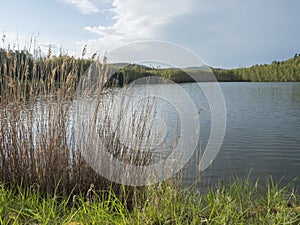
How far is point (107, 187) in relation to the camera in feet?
9.85

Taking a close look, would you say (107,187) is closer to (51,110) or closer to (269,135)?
(51,110)

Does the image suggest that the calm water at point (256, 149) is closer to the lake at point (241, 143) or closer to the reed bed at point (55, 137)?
the lake at point (241, 143)

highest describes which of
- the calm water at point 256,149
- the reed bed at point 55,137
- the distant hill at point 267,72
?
the distant hill at point 267,72

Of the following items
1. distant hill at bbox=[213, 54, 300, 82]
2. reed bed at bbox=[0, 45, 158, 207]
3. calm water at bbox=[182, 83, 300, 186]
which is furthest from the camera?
distant hill at bbox=[213, 54, 300, 82]

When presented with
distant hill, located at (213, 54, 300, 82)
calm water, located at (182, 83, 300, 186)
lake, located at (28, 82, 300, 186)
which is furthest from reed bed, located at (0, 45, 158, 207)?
distant hill, located at (213, 54, 300, 82)

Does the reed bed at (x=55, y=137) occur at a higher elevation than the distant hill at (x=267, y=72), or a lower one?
lower

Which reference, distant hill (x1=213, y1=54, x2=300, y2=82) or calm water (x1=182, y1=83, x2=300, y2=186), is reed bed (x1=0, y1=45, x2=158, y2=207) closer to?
calm water (x1=182, y1=83, x2=300, y2=186)

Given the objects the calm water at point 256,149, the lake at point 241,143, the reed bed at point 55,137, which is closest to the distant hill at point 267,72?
the calm water at point 256,149

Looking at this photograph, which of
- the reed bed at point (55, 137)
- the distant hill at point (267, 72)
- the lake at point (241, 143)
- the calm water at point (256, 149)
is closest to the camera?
the reed bed at point (55, 137)

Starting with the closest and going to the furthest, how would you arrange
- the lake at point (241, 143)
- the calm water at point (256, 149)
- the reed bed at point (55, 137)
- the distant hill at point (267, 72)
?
1. the reed bed at point (55, 137)
2. the lake at point (241, 143)
3. the calm water at point (256, 149)
4. the distant hill at point (267, 72)

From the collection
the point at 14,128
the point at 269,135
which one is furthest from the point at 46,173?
the point at 269,135

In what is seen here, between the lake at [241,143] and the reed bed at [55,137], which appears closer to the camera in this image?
the reed bed at [55,137]

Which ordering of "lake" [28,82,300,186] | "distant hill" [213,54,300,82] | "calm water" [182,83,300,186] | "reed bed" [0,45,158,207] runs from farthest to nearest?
"distant hill" [213,54,300,82] → "calm water" [182,83,300,186] → "lake" [28,82,300,186] → "reed bed" [0,45,158,207]

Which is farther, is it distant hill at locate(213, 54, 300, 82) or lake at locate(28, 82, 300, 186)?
distant hill at locate(213, 54, 300, 82)
